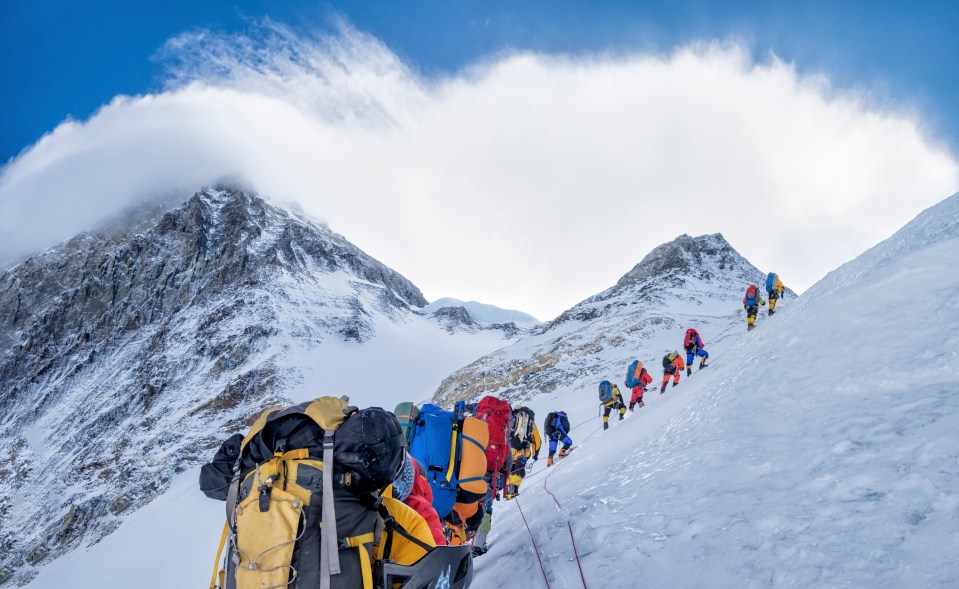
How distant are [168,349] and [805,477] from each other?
273ft

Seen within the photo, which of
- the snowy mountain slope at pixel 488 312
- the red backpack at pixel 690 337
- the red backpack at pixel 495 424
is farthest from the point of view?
the snowy mountain slope at pixel 488 312

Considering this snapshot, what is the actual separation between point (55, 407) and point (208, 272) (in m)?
32.4

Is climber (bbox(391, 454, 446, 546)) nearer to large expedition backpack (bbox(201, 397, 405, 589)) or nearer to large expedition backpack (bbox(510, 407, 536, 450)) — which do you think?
large expedition backpack (bbox(201, 397, 405, 589))

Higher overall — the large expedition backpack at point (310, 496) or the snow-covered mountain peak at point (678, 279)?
the snow-covered mountain peak at point (678, 279)

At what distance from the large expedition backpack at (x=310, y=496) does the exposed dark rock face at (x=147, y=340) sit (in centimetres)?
4447

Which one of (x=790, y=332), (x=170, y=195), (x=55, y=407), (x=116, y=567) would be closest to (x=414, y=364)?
(x=116, y=567)

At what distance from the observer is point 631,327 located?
1352 inches

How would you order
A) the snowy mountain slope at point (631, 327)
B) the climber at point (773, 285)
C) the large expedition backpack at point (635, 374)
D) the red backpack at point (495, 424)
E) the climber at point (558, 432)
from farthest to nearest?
the snowy mountain slope at point (631, 327), the climber at point (773, 285), the large expedition backpack at point (635, 374), the climber at point (558, 432), the red backpack at point (495, 424)

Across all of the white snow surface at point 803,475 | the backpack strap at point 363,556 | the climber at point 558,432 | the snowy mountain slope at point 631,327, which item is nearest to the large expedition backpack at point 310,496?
the backpack strap at point 363,556

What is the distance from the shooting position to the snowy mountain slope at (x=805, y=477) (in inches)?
102

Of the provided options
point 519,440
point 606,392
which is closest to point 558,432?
point 606,392

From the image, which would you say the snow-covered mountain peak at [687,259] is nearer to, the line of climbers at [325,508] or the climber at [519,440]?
the climber at [519,440]

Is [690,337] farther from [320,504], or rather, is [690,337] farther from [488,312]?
[488,312]

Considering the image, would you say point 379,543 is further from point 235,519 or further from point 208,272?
point 208,272
